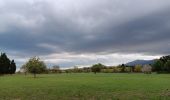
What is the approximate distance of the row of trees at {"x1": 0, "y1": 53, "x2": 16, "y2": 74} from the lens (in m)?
151

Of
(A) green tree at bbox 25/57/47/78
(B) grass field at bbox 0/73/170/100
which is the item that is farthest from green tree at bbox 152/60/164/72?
(B) grass field at bbox 0/73/170/100

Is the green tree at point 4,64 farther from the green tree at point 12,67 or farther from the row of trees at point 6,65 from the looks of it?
the green tree at point 12,67

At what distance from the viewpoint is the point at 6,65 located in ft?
501

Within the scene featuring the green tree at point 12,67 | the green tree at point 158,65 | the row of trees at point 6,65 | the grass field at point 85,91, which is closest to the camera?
the grass field at point 85,91

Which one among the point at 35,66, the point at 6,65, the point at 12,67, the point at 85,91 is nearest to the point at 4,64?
the point at 6,65

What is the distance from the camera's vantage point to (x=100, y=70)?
198m

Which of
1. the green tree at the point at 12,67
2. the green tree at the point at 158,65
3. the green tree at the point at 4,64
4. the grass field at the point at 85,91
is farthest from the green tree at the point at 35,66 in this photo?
the green tree at the point at 158,65

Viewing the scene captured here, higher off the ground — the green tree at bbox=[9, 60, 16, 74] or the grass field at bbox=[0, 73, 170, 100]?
the green tree at bbox=[9, 60, 16, 74]

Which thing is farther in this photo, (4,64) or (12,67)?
(12,67)

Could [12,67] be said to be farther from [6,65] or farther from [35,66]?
[35,66]

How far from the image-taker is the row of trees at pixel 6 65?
15062 cm

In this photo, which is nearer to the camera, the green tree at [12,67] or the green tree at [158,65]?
the green tree at [12,67]

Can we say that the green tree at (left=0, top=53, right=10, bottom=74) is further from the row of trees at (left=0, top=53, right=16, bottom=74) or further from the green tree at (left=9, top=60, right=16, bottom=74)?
the green tree at (left=9, top=60, right=16, bottom=74)

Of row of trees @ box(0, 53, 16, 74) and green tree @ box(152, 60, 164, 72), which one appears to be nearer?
row of trees @ box(0, 53, 16, 74)
